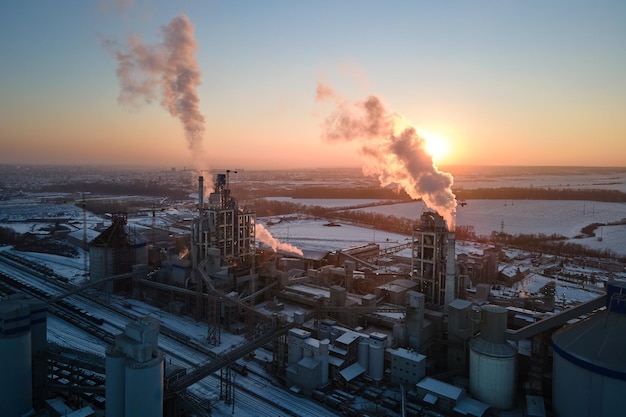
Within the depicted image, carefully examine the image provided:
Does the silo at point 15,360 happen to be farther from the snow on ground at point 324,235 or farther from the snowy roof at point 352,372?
the snow on ground at point 324,235

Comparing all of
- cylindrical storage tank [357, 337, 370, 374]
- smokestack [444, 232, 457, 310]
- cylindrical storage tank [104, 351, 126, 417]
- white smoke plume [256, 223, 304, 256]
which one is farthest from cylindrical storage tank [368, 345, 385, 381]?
white smoke plume [256, 223, 304, 256]

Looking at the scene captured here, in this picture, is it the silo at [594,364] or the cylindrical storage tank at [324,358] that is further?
the cylindrical storage tank at [324,358]

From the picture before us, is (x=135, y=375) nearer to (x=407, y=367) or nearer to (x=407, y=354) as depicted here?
(x=407, y=367)

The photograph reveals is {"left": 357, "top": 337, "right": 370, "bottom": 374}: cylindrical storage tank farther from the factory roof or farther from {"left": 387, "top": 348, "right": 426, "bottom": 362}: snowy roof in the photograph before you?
the factory roof

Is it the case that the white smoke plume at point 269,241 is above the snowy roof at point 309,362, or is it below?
above

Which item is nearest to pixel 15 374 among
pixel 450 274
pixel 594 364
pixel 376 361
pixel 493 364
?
pixel 376 361

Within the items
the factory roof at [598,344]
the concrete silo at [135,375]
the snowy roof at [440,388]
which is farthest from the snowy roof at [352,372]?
the factory roof at [598,344]
